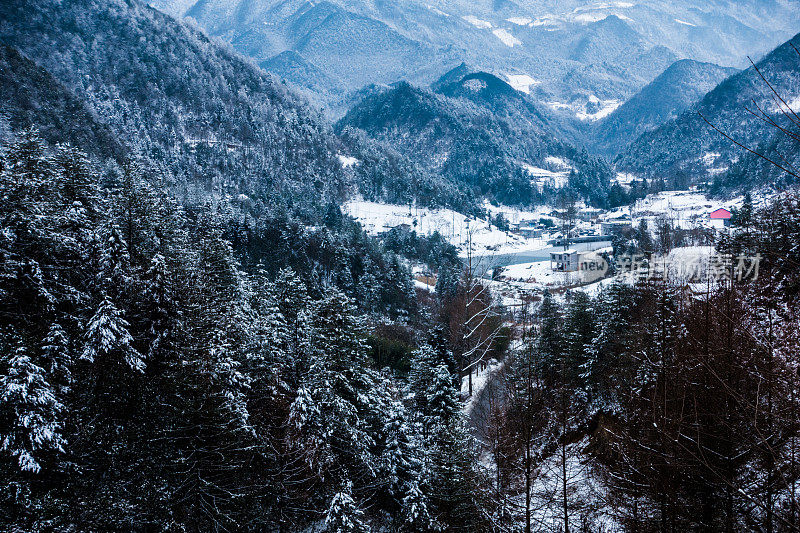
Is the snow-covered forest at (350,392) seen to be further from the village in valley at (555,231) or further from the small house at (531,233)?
the small house at (531,233)

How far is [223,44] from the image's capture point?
166875mm

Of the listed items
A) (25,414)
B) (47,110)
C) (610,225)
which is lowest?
(610,225)

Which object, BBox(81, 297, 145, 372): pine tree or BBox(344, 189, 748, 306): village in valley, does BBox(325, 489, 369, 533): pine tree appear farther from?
BBox(344, 189, 748, 306): village in valley

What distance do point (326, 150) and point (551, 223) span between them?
242ft

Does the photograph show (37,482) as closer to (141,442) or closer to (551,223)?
(141,442)

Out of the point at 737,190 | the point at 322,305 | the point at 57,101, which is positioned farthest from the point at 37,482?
the point at 737,190

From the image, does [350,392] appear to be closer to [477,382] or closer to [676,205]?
[477,382]

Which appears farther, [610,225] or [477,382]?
[610,225]

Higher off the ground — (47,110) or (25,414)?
(25,414)

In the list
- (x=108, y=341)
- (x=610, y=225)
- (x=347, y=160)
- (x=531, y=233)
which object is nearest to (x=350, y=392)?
(x=108, y=341)

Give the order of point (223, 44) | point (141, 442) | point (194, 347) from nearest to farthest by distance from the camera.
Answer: point (141, 442), point (194, 347), point (223, 44)

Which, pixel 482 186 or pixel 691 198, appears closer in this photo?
pixel 691 198

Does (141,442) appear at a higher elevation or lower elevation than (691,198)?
higher

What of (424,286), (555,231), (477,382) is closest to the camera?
(477,382)
